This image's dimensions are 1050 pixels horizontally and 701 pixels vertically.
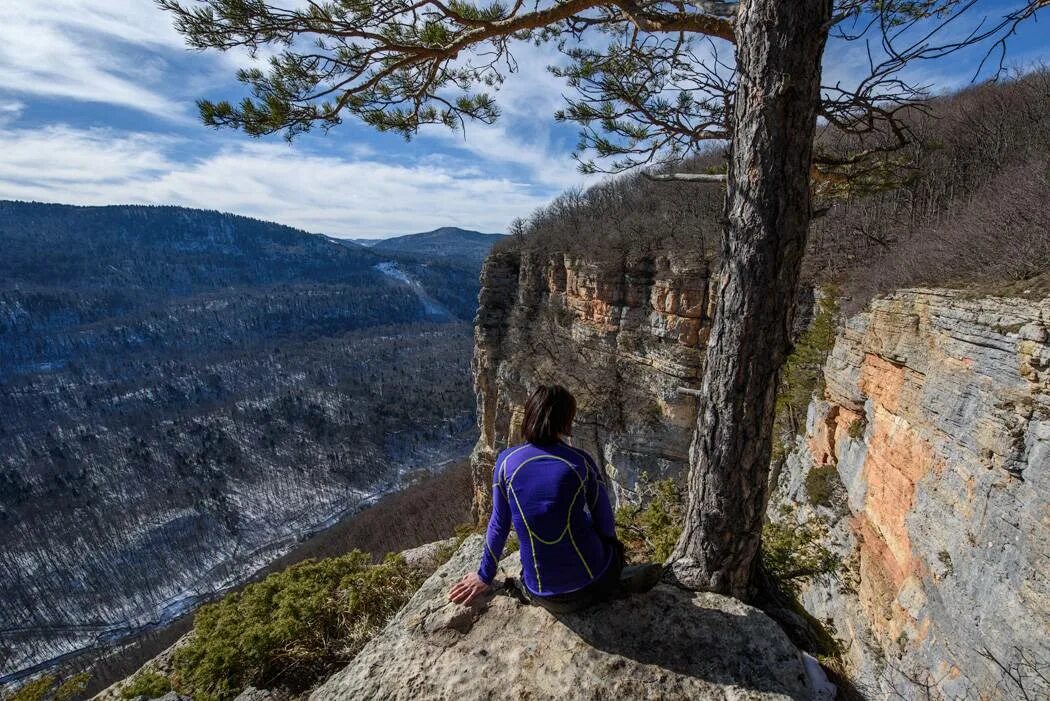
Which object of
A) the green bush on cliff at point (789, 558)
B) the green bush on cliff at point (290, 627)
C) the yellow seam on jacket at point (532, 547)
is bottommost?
the green bush on cliff at point (290, 627)

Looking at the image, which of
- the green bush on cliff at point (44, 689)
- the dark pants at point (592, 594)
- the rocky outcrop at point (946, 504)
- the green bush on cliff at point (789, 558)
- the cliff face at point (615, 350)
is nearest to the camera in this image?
the dark pants at point (592, 594)

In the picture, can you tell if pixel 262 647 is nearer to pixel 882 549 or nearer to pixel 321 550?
pixel 882 549

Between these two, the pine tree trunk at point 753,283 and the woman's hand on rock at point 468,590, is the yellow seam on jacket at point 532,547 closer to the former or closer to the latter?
the woman's hand on rock at point 468,590

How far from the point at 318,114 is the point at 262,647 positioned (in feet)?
13.6

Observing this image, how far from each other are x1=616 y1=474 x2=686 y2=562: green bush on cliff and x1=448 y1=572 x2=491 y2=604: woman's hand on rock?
165 centimetres

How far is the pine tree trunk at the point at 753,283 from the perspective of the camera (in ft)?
8.02

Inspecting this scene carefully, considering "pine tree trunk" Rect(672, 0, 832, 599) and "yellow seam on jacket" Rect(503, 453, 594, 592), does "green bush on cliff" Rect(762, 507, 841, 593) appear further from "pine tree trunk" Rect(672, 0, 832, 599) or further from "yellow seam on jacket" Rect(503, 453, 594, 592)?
"yellow seam on jacket" Rect(503, 453, 594, 592)

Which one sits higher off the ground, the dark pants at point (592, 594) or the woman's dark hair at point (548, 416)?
the woman's dark hair at point (548, 416)

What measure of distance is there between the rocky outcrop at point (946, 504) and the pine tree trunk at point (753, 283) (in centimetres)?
212

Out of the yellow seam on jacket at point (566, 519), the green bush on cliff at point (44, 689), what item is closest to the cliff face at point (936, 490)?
the yellow seam on jacket at point (566, 519)

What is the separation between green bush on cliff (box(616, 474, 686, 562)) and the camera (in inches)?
154

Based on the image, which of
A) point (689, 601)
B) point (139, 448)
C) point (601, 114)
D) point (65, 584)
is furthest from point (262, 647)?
point (139, 448)

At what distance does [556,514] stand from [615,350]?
1513 cm

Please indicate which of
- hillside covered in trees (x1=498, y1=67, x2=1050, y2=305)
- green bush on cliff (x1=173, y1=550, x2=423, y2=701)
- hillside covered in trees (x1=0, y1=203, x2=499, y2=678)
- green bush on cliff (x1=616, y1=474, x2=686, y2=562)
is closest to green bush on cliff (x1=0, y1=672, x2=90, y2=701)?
green bush on cliff (x1=173, y1=550, x2=423, y2=701)
